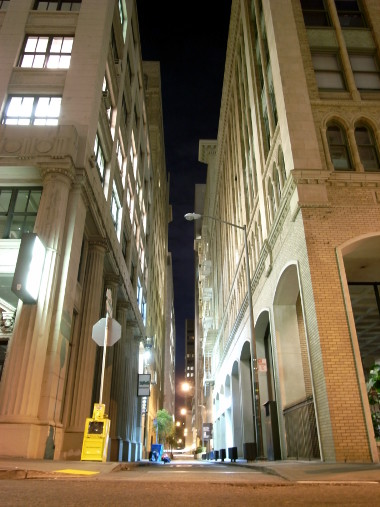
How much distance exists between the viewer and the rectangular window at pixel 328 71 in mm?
19375

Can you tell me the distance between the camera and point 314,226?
14898 millimetres

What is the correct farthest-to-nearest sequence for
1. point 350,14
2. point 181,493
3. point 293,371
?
point 350,14
point 293,371
point 181,493

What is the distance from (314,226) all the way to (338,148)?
5.03 m

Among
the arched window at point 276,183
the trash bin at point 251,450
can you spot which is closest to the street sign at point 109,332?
the trash bin at point 251,450

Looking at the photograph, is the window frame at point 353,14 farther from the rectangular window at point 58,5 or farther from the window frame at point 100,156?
the rectangular window at point 58,5

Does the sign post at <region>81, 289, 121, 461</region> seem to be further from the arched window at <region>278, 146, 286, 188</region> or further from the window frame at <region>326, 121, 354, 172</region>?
the window frame at <region>326, 121, 354, 172</region>

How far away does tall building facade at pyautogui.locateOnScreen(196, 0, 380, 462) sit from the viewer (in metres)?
12.9

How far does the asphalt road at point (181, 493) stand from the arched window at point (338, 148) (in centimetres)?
1422

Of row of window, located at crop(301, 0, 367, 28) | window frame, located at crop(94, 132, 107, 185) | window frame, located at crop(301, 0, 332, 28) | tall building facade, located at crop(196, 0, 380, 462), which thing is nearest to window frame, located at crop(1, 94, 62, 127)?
window frame, located at crop(94, 132, 107, 185)

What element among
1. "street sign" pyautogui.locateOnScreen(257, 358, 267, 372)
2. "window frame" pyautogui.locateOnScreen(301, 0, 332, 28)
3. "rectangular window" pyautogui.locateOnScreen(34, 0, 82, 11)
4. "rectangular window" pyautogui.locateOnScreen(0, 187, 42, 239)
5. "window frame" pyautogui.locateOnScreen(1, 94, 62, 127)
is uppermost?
"rectangular window" pyautogui.locateOnScreen(34, 0, 82, 11)

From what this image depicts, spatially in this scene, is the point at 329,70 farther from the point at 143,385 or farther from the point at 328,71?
the point at 143,385

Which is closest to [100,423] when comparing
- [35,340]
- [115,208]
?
[35,340]

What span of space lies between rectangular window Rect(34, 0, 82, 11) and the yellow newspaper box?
23067 mm

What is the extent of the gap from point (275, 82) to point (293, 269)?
9.62 m
